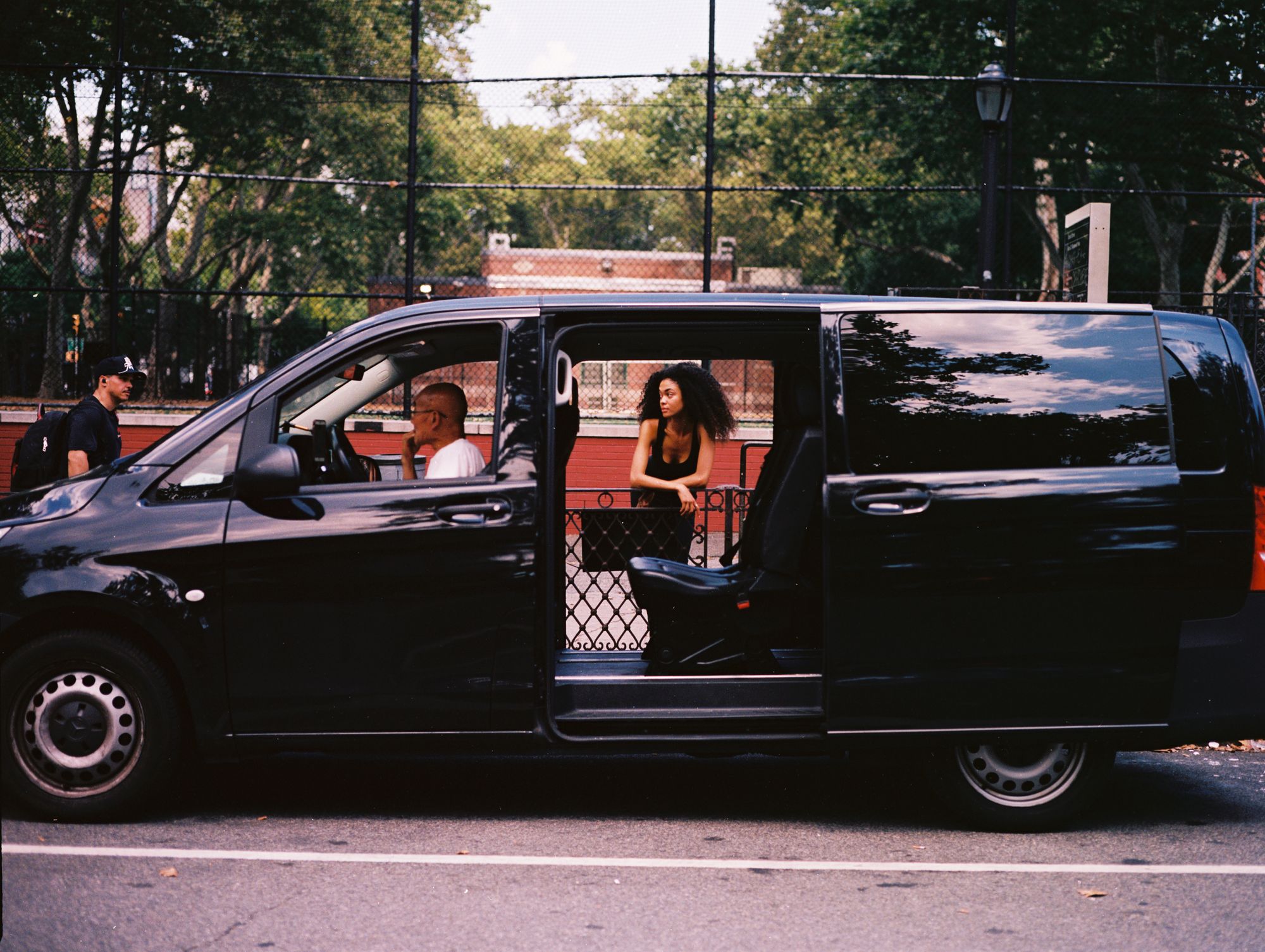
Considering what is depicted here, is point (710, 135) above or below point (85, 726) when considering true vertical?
above

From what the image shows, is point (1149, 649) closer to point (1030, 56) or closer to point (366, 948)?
point (366, 948)

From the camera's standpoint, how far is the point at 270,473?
16.2ft

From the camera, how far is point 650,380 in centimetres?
754

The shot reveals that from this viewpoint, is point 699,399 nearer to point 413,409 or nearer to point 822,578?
point 413,409

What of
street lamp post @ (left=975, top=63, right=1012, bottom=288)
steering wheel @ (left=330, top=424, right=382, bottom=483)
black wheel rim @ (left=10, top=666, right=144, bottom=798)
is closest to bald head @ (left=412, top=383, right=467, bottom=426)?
steering wheel @ (left=330, top=424, right=382, bottom=483)

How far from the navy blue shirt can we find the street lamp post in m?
6.83

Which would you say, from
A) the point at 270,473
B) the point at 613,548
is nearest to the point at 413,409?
the point at 270,473

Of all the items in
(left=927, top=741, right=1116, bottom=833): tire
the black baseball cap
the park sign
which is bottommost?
(left=927, top=741, right=1116, bottom=833): tire

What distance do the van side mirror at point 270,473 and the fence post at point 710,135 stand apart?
896cm

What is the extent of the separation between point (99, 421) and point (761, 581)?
4.08 meters

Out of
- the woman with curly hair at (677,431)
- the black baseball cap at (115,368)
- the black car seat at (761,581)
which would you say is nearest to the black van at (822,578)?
the black car seat at (761,581)

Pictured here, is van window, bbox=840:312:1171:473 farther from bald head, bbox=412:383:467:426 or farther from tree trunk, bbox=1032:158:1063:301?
tree trunk, bbox=1032:158:1063:301

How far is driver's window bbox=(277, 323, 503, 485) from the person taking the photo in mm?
5391

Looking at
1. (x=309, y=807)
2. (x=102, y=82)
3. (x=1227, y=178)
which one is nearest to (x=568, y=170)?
(x=102, y=82)
